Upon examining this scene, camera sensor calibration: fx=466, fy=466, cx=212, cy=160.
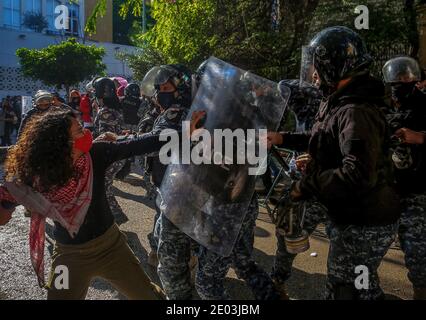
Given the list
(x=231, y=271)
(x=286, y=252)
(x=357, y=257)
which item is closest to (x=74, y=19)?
(x=231, y=271)

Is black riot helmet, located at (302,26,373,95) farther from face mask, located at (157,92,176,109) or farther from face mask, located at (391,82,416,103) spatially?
face mask, located at (157,92,176,109)

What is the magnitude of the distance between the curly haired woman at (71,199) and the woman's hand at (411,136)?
1683mm

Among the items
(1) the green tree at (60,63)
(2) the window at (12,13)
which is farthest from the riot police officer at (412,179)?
(2) the window at (12,13)

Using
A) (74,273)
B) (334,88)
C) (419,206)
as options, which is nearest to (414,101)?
(419,206)

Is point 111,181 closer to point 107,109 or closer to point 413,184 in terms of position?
point 107,109

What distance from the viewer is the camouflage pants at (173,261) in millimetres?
2908

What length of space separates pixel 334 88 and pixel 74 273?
1713 mm

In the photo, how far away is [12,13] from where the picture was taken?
3400 centimetres

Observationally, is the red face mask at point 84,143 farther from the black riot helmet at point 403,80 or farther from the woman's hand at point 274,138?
the black riot helmet at point 403,80

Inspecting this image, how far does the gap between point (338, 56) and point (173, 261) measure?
1556 mm

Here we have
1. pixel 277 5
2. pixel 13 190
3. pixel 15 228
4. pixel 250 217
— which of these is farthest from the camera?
pixel 277 5
